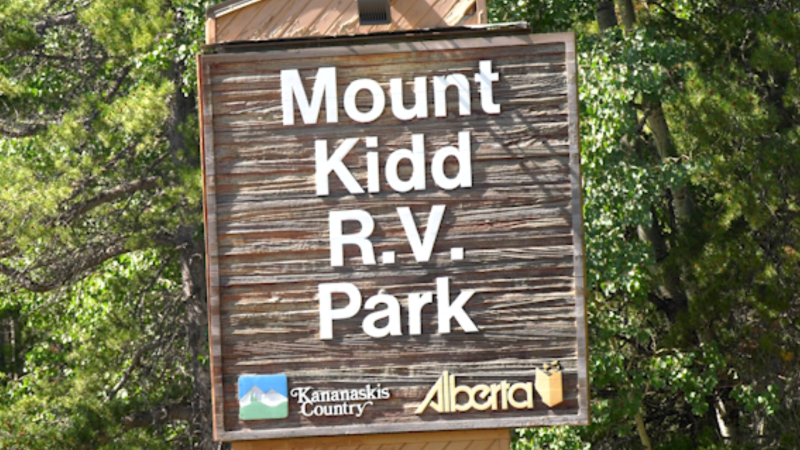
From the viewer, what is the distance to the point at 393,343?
227 inches

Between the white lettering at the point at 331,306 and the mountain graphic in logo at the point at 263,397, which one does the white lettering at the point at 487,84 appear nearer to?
the white lettering at the point at 331,306

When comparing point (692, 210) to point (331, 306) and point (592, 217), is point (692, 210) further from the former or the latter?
point (331, 306)

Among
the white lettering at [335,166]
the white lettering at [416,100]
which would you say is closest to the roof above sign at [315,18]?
the white lettering at [416,100]

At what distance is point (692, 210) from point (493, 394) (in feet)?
24.6

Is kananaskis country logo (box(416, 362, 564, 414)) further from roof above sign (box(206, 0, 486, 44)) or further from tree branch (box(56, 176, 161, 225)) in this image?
tree branch (box(56, 176, 161, 225))

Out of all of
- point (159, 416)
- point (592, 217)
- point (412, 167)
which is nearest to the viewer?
point (412, 167)

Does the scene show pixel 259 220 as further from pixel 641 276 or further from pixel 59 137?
pixel 59 137

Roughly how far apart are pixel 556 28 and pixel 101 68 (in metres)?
5.19

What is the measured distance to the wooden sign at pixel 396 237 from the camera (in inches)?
226

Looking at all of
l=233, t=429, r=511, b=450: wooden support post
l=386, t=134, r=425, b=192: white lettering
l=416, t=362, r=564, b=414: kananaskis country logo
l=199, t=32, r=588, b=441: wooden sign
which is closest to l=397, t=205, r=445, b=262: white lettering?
l=199, t=32, r=588, b=441: wooden sign

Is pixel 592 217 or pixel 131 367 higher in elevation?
pixel 592 217

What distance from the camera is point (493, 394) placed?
18.7 feet

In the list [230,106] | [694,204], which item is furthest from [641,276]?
[230,106]

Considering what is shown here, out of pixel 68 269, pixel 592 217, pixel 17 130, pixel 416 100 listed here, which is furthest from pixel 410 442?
pixel 17 130
